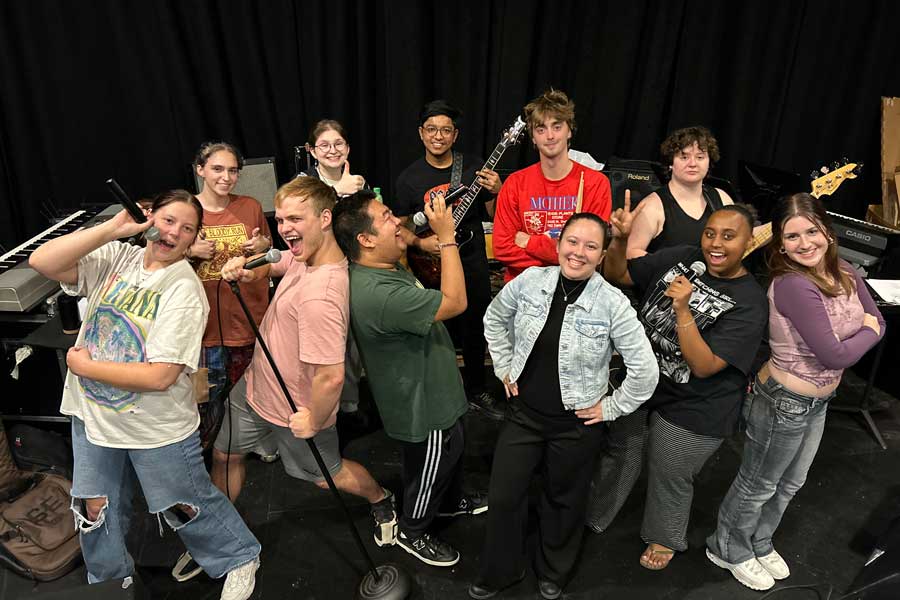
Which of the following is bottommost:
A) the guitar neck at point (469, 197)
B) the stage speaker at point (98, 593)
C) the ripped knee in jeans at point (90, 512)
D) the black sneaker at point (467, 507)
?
the black sneaker at point (467, 507)

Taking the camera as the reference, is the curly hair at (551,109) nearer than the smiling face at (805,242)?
No

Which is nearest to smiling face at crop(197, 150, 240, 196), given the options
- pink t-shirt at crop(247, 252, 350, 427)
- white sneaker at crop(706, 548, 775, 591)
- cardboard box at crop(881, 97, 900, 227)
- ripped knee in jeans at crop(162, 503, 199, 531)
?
pink t-shirt at crop(247, 252, 350, 427)

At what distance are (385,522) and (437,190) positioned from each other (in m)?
1.45

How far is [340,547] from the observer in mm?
2479

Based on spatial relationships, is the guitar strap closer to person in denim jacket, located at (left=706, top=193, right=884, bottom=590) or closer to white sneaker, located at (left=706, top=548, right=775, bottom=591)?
person in denim jacket, located at (left=706, top=193, right=884, bottom=590)

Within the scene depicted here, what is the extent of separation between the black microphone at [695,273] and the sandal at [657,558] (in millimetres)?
966

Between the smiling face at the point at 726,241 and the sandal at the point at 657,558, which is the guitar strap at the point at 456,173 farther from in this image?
the sandal at the point at 657,558

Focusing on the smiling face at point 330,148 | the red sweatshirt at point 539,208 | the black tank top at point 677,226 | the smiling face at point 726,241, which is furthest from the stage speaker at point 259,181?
the smiling face at point 726,241

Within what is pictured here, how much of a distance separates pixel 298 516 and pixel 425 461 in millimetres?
799

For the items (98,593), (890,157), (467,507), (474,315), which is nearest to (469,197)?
(474,315)

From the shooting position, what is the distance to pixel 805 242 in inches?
76.1

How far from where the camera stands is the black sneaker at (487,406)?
3.25 meters

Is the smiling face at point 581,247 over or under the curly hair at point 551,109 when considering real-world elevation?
under

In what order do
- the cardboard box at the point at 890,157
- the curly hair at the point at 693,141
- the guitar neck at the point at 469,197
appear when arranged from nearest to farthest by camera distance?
the curly hair at the point at 693,141, the guitar neck at the point at 469,197, the cardboard box at the point at 890,157
